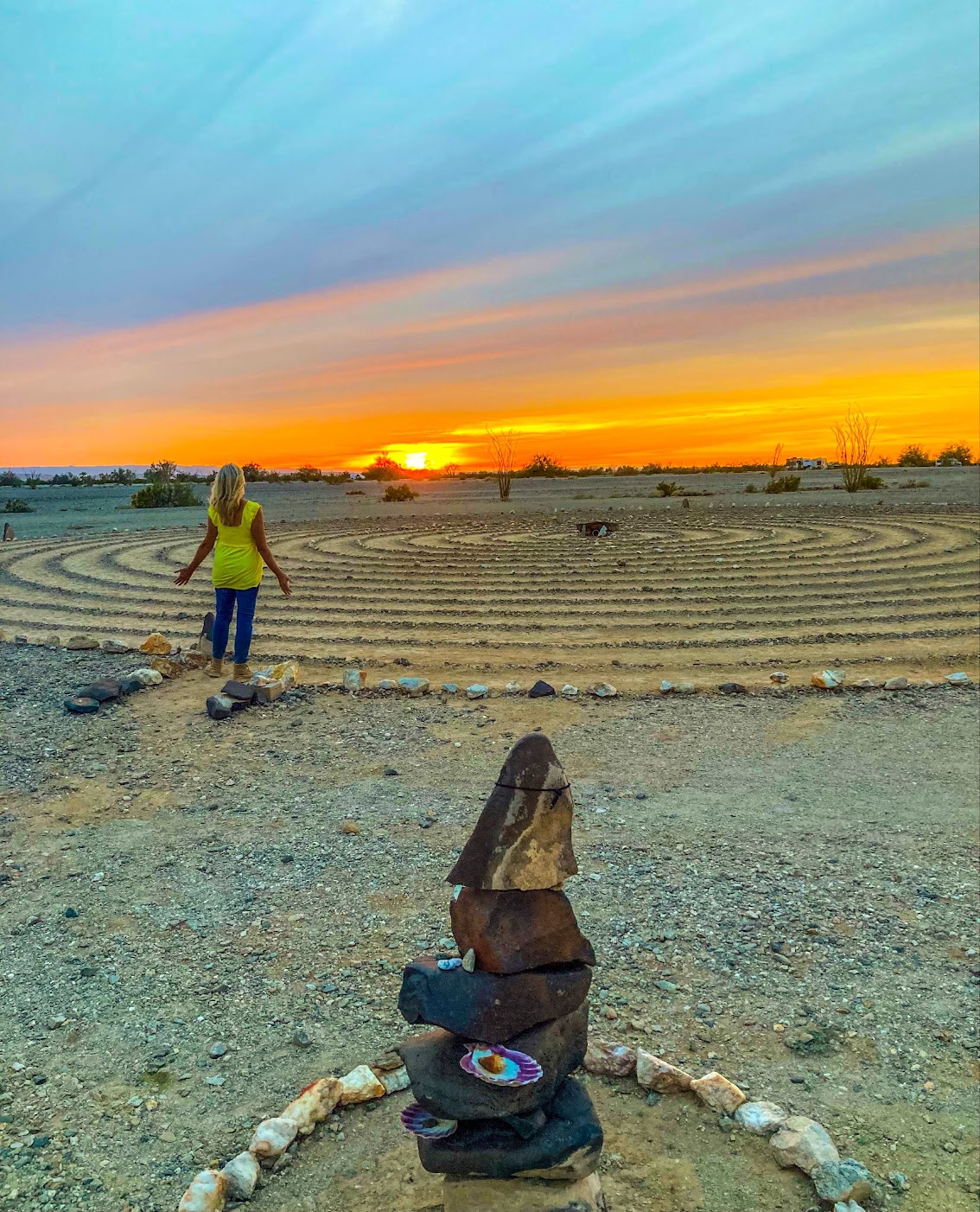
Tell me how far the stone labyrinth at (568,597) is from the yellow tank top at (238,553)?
1688 mm

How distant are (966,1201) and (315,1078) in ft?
6.61

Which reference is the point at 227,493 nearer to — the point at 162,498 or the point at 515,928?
the point at 515,928

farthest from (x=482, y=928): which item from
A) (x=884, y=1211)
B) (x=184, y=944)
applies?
(x=184, y=944)

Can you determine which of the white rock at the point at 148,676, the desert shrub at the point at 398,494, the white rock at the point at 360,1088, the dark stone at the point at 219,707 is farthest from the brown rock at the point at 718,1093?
the desert shrub at the point at 398,494

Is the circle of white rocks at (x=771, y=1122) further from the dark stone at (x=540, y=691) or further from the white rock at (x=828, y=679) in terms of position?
the white rock at (x=828, y=679)

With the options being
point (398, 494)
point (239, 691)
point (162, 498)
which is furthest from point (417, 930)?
point (398, 494)

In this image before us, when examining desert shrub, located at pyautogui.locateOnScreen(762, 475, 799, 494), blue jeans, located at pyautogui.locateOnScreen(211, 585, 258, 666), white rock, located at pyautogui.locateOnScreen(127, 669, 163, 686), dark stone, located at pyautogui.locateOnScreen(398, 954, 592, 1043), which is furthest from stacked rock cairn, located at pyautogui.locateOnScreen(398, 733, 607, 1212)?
desert shrub, located at pyautogui.locateOnScreen(762, 475, 799, 494)

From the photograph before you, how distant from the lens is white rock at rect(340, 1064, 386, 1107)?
3041mm

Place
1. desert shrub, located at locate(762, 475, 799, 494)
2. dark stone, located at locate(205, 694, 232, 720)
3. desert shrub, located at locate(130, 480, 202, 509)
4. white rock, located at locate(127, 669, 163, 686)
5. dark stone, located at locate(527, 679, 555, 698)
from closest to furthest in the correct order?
dark stone, located at locate(205, 694, 232, 720) < dark stone, located at locate(527, 679, 555, 698) < white rock, located at locate(127, 669, 163, 686) < desert shrub, located at locate(130, 480, 202, 509) < desert shrub, located at locate(762, 475, 799, 494)

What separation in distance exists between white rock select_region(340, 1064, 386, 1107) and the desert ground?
6cm

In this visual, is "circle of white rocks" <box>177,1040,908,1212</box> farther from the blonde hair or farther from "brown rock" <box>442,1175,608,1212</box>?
the blonde hair

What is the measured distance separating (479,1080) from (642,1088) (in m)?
0.98

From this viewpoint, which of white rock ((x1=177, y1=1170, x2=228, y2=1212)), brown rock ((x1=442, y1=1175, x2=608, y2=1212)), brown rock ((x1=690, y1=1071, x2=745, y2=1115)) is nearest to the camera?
brown rock ((x1=442, y1=1175, x2=608, y2=1212))

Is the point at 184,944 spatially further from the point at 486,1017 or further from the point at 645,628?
the point at 645,628
